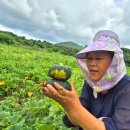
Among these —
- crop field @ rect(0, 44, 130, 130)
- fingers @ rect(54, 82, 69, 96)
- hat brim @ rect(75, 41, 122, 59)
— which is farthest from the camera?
crop field @ rect(0, 44, 130, 130)

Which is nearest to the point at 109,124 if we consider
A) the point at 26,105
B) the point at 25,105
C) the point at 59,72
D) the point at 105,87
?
the point at 105,87

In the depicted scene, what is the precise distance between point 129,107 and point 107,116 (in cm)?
40

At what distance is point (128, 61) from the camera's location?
43625mm

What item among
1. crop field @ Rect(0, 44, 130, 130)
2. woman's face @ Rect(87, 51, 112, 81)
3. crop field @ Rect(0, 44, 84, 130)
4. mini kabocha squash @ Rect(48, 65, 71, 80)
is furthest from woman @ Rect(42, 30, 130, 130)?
crop field @ Rect(0, 44, 84, 130)

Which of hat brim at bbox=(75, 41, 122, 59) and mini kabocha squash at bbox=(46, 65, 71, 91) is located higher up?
hat brim at bbox=(75, 41, 122, 59)

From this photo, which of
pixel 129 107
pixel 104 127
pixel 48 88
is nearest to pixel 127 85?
pixel 129 107

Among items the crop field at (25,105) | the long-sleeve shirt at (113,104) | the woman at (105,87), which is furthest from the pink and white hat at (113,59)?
the crop field at (25,105)

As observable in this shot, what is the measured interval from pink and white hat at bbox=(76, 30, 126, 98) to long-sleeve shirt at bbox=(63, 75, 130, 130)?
124 mm

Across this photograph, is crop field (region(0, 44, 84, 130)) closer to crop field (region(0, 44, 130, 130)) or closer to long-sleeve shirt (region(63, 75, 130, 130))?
crop field (region(0, 44, 130, 130))

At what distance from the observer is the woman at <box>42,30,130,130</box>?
361 centimetres

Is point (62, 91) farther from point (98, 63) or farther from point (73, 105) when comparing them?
point (98, 63)

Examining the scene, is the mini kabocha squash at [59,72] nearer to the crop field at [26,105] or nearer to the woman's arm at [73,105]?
the crop field at [26,105]

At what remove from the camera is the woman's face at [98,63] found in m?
3.87

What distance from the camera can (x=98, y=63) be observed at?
3.88 metres
